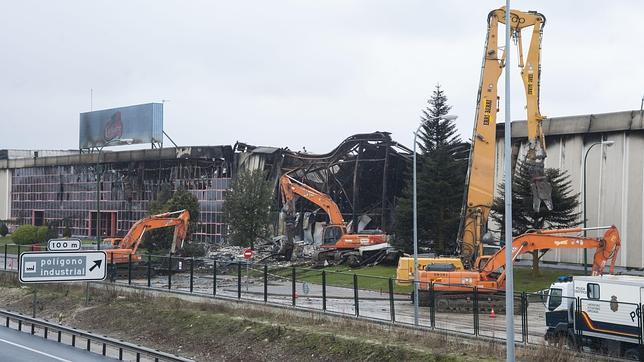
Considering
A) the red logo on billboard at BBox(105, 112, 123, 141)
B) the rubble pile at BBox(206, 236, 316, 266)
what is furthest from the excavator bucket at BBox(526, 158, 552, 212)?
the red logo on billboard at BBox(105, 112, 123, 141)

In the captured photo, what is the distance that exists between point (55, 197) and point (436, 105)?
5411 centimetres

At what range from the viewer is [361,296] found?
118 ft

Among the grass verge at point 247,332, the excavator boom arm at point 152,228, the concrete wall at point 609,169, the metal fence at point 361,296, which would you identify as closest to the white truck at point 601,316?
the metal fence at point 361,296

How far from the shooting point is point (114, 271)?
4134cm

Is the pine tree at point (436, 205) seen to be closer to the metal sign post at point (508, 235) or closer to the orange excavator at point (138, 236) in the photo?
the orange excavator at point (138, 236)

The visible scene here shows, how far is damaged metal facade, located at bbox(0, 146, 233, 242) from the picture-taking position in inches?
3187

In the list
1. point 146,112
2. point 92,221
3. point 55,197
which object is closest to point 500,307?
point 146,112

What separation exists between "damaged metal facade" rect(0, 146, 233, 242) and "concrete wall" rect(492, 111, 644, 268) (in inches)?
1383

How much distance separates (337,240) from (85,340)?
97.2 ft

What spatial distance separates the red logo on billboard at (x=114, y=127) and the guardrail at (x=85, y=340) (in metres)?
59.2

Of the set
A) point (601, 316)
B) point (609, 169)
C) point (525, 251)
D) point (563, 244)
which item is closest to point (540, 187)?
point (563, 244)

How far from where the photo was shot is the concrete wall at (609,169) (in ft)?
165

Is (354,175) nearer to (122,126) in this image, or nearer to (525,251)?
(525,251)

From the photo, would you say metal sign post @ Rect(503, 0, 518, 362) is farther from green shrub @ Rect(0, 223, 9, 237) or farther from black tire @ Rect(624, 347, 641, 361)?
green shrub @ Rect(0, 223, 9, 237)
